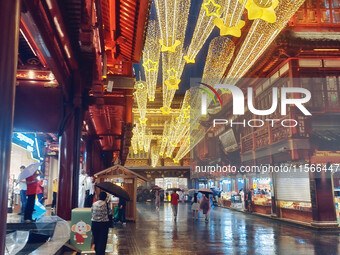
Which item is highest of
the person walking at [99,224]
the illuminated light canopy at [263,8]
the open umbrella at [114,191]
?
the illuminated light canopy at [263,8]

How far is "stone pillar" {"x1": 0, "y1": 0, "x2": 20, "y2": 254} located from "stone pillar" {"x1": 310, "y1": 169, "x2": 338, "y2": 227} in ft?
51.3

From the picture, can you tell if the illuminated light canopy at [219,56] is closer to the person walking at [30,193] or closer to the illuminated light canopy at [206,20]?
the illuminated light canopy at [206,20]

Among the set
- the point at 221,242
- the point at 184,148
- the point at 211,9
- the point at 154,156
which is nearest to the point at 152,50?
the point at 211,9

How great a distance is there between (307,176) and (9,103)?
16.5 meters

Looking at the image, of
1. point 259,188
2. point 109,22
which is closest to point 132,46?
point 109,22

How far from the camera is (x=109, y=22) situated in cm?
737

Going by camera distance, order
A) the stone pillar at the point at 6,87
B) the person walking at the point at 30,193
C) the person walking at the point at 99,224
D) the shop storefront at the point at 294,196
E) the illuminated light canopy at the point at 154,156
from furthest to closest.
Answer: the illuminated light canopy at the point at 154,156 → the shop storefront at the point at 294,196 → the person walking at the point at 30,193 → the person walking at the point at 99,224 → the stone pillar at the point at 6,87

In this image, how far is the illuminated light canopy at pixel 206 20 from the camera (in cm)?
664

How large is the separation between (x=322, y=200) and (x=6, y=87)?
52.7 ft

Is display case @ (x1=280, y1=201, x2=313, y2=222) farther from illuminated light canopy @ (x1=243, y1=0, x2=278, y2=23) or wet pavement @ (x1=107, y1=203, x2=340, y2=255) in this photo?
illuminated light canopy @ (x1=243, y1=0, x2=278, y2=23)

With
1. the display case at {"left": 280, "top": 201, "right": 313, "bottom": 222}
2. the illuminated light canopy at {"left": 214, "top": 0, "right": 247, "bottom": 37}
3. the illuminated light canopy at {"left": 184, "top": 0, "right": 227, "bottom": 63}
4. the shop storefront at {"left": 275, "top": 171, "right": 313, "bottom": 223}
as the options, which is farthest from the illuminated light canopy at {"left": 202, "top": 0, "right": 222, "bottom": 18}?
the display case at {"left": 280, "top": 201, "right": 313, "bottom": 222}

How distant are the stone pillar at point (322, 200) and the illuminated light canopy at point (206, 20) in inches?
406

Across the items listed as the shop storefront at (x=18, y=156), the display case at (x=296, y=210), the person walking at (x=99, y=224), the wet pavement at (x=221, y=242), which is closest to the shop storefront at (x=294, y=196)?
the display case at (x=296, y=210)

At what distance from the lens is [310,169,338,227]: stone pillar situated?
15.4m
